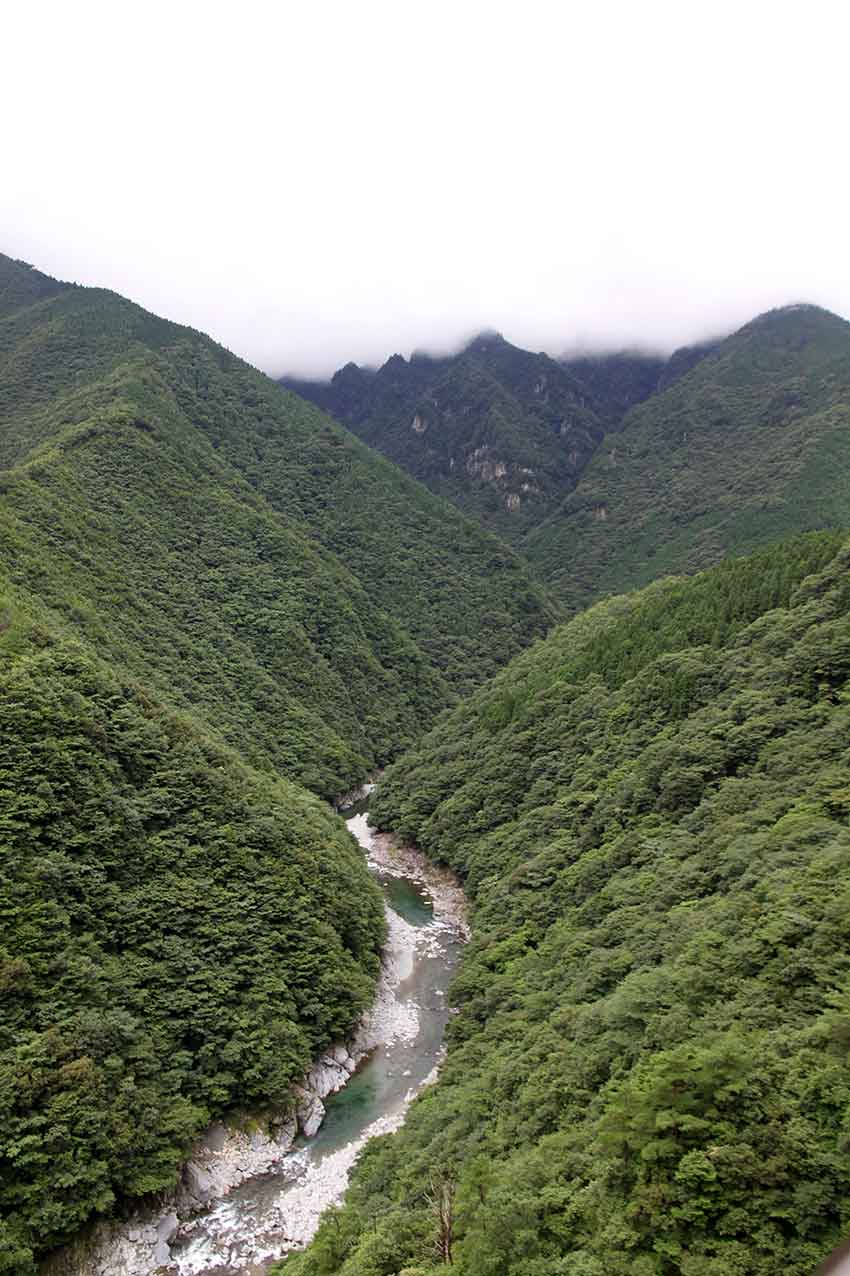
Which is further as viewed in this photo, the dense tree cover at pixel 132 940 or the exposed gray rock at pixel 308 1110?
the exposed gray rock at pixel 308 1110

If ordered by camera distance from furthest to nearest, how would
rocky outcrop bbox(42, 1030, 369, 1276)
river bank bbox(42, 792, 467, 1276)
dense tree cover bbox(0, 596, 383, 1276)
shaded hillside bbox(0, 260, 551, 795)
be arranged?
shaded hillside bbox(0, 260, 551, 795) < dense tree cover bbox(0, 596, 383, 1276) < river bank bbox(42, 792, 467, 1276) < rocky outcrop bbox(42, 1030, 369, 1276)

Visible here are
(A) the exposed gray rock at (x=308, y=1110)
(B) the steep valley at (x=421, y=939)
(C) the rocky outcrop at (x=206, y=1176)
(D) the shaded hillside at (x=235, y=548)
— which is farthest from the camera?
(D) the shaded hillside at (x=235, y=548)

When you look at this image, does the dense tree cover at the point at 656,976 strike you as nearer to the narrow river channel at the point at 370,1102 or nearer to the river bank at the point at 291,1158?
the narrow river channel at the point at 370,1102

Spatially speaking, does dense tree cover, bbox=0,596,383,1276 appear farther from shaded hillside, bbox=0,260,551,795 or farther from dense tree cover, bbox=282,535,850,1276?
shaded hillside, bbox=0,260,551,795

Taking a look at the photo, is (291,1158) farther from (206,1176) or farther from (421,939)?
(421,939)

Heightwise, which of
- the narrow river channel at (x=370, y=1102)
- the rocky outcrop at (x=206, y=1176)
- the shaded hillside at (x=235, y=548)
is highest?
the shaded hillside at (x=235, y=548)

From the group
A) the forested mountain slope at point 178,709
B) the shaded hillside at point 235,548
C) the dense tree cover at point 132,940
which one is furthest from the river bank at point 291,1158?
the shaded hillside at point 235,548

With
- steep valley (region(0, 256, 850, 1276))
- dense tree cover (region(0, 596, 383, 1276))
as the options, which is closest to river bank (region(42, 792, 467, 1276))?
steep valley (region(0, 256, 850, 1276))
